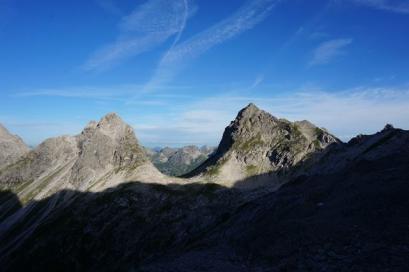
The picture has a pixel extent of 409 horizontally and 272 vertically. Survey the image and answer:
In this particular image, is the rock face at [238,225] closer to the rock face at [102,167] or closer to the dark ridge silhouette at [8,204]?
the dark ridge silhouette at [8,204]

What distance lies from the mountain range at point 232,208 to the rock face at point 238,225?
29cm

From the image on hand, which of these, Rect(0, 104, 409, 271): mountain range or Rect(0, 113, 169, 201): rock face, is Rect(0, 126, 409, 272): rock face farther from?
Rect(0, 113, 169, 201): rock face

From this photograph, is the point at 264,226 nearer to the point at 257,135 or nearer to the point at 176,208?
the point at 176,208

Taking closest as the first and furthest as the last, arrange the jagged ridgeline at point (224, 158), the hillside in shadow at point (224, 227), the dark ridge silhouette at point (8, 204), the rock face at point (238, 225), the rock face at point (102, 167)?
the hillside in shadow at point (224, 227), the rock face at point (238, 225), the jagged ridgeline at point (224, 158), the rock face at point (102, 167), the dark ridge silhouette at point (8, 204)

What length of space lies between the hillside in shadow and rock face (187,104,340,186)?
29.3m

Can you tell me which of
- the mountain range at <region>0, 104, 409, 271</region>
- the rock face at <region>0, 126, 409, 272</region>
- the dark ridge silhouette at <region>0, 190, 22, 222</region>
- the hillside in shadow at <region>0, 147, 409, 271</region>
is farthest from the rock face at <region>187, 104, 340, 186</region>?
the dark ridge silhouette at <region>0, 190, 22, 222</region>

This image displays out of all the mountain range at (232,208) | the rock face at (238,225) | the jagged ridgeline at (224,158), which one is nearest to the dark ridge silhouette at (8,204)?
the mountain range at (232,208)

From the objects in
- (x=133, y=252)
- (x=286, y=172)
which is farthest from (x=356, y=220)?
(x=286, y=172)

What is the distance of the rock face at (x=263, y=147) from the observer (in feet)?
524

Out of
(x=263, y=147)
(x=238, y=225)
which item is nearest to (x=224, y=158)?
(x=263, y=147)

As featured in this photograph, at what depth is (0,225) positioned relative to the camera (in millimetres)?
161750

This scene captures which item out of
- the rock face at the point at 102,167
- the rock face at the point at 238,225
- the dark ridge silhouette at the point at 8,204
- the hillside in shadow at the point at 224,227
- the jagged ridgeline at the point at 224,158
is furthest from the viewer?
the dark ridge silhouette at the point at 8,204

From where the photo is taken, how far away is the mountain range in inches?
1951

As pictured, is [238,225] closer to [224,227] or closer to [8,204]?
[224,227]
